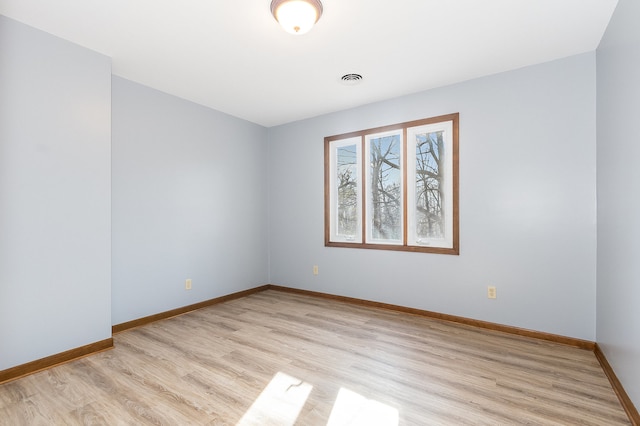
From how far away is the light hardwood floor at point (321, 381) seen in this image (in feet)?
5.63

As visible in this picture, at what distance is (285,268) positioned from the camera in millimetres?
4598

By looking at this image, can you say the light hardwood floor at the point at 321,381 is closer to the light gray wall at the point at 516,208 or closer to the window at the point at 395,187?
the light gray wall at the point at 516,208

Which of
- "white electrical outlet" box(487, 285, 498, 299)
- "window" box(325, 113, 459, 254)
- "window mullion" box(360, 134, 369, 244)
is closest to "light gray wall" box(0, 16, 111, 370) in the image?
"window" box(325, 113, 459, 254)

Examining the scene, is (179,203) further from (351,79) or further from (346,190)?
(351,79)

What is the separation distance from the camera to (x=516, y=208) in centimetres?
286

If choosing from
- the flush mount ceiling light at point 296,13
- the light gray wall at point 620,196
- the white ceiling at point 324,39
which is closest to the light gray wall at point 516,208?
the light gray wall at point 620,196

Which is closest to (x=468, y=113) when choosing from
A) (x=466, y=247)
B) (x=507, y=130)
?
(x=507, y=130)

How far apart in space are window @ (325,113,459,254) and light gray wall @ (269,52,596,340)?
0.40 ft

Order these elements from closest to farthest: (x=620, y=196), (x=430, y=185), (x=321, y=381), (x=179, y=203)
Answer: (x=620, y=196) < (x=321, y=381) < (x=430, y=185) < (x=179, y=203)

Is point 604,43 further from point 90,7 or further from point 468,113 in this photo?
point 90,7

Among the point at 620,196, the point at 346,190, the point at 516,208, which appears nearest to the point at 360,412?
the point at 620,196

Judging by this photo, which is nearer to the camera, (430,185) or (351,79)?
(351,79)

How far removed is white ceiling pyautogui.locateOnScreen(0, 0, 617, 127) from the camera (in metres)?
2.02

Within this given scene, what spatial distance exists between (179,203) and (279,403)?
2.54m
